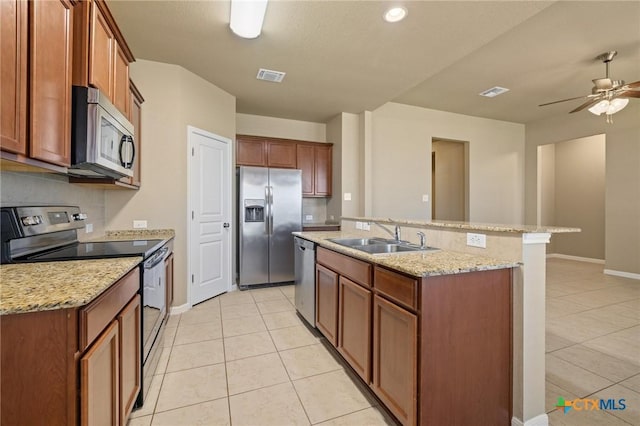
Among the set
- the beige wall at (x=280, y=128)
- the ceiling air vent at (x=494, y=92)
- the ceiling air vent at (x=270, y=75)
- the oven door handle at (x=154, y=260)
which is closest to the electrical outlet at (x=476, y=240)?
the oven door handle at (x=154, y=260)

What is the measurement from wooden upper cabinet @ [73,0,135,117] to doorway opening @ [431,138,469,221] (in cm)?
520

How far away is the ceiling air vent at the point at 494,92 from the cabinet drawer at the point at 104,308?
16.4ft

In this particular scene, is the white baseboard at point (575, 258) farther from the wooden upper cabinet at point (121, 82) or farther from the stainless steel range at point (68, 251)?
the wooden upper cabinet at point (121, 82)

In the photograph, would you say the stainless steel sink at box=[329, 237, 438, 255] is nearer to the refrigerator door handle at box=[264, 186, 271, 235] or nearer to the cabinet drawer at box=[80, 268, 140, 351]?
the cabinet drawer at box=[80, 268, 140, 351]

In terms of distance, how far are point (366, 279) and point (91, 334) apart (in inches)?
53.2

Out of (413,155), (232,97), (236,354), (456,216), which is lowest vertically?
(236,354)

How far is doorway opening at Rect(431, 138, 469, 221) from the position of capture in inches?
232

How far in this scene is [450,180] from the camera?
6.43 m

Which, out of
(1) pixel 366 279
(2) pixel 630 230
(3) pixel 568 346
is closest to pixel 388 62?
(1) pixel 366 279

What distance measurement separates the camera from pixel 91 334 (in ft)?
3.42

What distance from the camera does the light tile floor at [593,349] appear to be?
1.72 metres

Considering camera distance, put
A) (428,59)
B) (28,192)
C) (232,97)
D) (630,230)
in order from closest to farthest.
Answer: (28,192)
(428,59)
(232,97)
(630,230)

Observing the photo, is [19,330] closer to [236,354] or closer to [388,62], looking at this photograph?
[236,354]

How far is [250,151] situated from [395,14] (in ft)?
9.22
